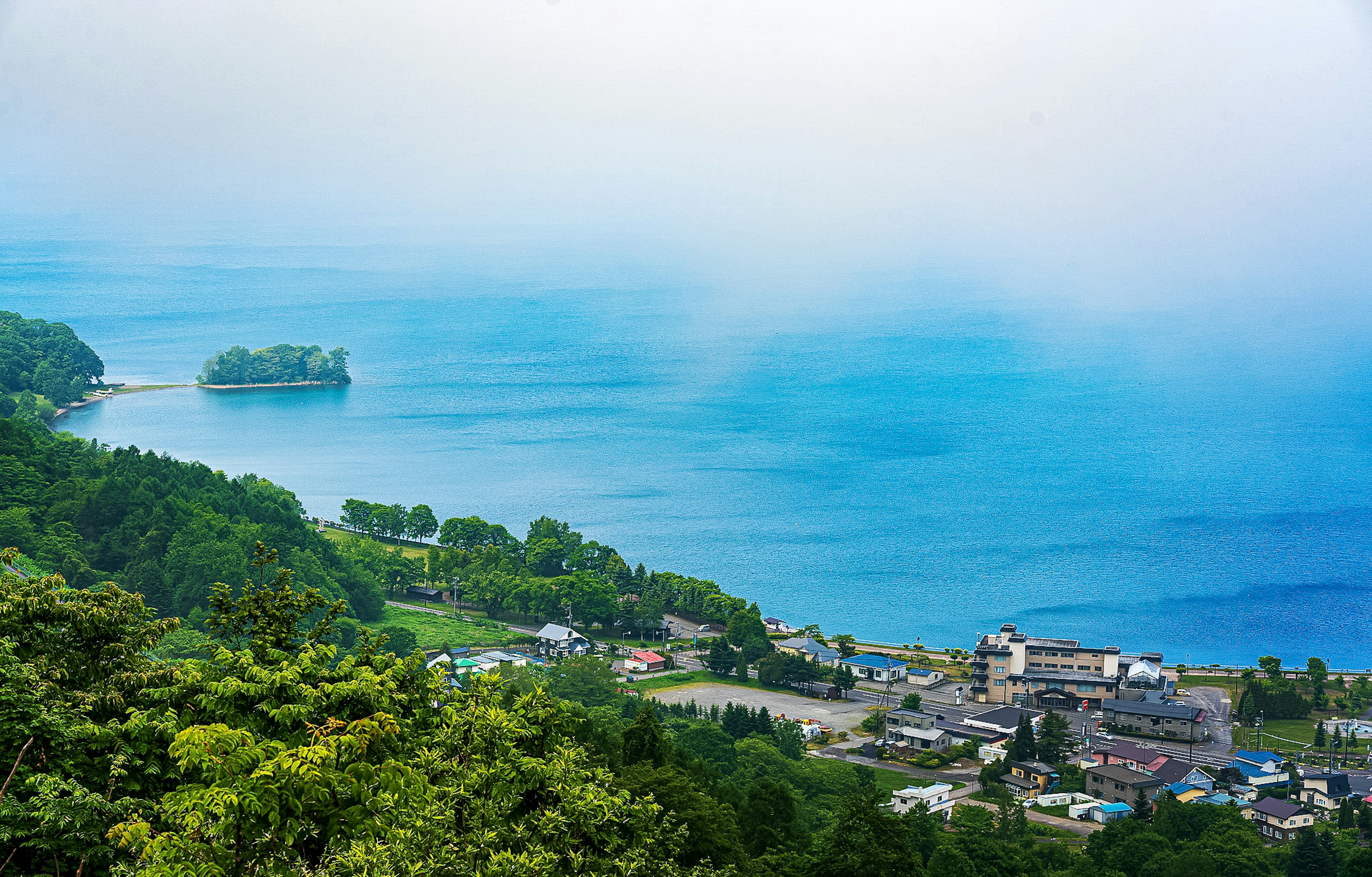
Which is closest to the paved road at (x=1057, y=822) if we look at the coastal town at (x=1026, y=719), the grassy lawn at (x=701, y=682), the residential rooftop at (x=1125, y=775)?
the coastal town at (x=1026, y=719)

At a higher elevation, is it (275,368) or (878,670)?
(275,368)

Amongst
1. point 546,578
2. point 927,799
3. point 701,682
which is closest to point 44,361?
point 546,578

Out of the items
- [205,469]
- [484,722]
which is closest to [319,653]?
[484,722]

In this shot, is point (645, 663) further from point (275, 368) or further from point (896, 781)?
point (275, 368)

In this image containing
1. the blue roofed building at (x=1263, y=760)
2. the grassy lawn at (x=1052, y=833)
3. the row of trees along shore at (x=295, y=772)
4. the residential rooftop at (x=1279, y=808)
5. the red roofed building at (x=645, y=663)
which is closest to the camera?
the row of trees along shore at (x=295, y=772)

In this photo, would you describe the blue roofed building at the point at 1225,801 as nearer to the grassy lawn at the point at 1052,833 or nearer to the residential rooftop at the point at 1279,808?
the residential rooftop at the point at 1279,808

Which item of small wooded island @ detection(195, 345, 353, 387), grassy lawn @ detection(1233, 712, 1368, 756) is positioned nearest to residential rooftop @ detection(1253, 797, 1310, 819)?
grassy lawn @ detection(1233, 712, 1368, 756)
